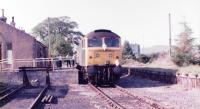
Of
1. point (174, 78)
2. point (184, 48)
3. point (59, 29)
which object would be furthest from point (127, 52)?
point (174, 78)

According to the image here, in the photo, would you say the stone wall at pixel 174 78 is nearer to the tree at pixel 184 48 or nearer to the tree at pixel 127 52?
the tree at pixel 184 48

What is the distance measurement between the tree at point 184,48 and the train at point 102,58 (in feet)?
57.3

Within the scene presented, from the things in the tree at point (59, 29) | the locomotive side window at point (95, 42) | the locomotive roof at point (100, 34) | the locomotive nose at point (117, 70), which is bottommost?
the locomotive nose at point (117, 70)

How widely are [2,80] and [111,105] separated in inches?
598

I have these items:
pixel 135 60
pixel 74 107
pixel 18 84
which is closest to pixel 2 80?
pixel 18 84

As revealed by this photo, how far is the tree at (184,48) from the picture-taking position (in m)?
40.7

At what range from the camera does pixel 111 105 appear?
14.4 m

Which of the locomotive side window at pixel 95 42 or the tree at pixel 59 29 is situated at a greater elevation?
the tree at pixel 59 29

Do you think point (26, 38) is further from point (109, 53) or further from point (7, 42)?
point (109, 53)

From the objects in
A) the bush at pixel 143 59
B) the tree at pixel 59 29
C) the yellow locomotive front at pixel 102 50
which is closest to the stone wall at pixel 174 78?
the yellow locomotive front at pixel 102 50

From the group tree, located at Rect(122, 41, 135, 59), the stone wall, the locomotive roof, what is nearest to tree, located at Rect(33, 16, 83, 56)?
tree, located at Rect(122, 41, 135, 59)

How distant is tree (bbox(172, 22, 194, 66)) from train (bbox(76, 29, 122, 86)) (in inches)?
688

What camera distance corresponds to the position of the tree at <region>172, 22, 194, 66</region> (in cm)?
4066

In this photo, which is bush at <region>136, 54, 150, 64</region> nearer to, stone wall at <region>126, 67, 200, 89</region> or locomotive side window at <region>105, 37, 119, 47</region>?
stone wall at <region>126, 67, 200, 89</region>
